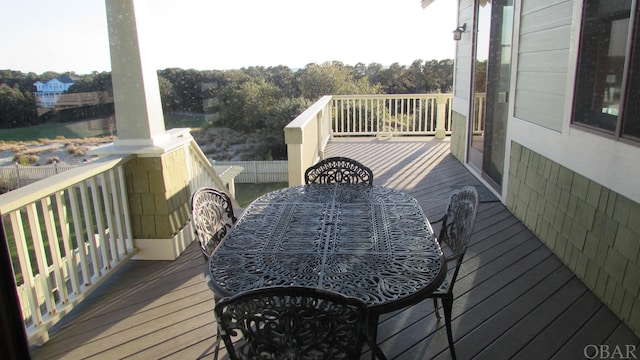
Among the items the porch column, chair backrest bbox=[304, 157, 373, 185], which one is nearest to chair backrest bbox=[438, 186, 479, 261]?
chair backrest bbox=[304, 157, 373, 185]

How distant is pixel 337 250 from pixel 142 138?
2054 millimetres

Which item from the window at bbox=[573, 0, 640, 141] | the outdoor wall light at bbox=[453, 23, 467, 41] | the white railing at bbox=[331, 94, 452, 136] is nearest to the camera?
the window at bbox=[573, 0, 640, 141]

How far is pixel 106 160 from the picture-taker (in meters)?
3.01

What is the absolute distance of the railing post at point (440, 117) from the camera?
26.6 ft

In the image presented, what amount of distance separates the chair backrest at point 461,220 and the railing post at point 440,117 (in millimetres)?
6038

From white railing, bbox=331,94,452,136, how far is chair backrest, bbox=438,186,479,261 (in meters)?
6.15

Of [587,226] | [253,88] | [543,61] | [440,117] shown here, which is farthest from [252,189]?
[587,226]

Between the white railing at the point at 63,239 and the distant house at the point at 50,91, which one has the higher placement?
the distant house at the point at 50,91

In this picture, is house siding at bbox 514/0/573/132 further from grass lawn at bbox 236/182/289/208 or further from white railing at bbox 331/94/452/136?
grass lawn at bbox 236/182/289/208

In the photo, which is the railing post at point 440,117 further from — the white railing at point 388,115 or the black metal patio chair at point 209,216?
the black metal patio chair at point 209,216

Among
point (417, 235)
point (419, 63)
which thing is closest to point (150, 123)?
point (417, 235)

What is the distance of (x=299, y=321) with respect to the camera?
1338 mm

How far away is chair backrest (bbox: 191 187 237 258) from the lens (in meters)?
2.20

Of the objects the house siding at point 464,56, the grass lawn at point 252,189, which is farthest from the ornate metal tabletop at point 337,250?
the grass lawn at point 252,189
